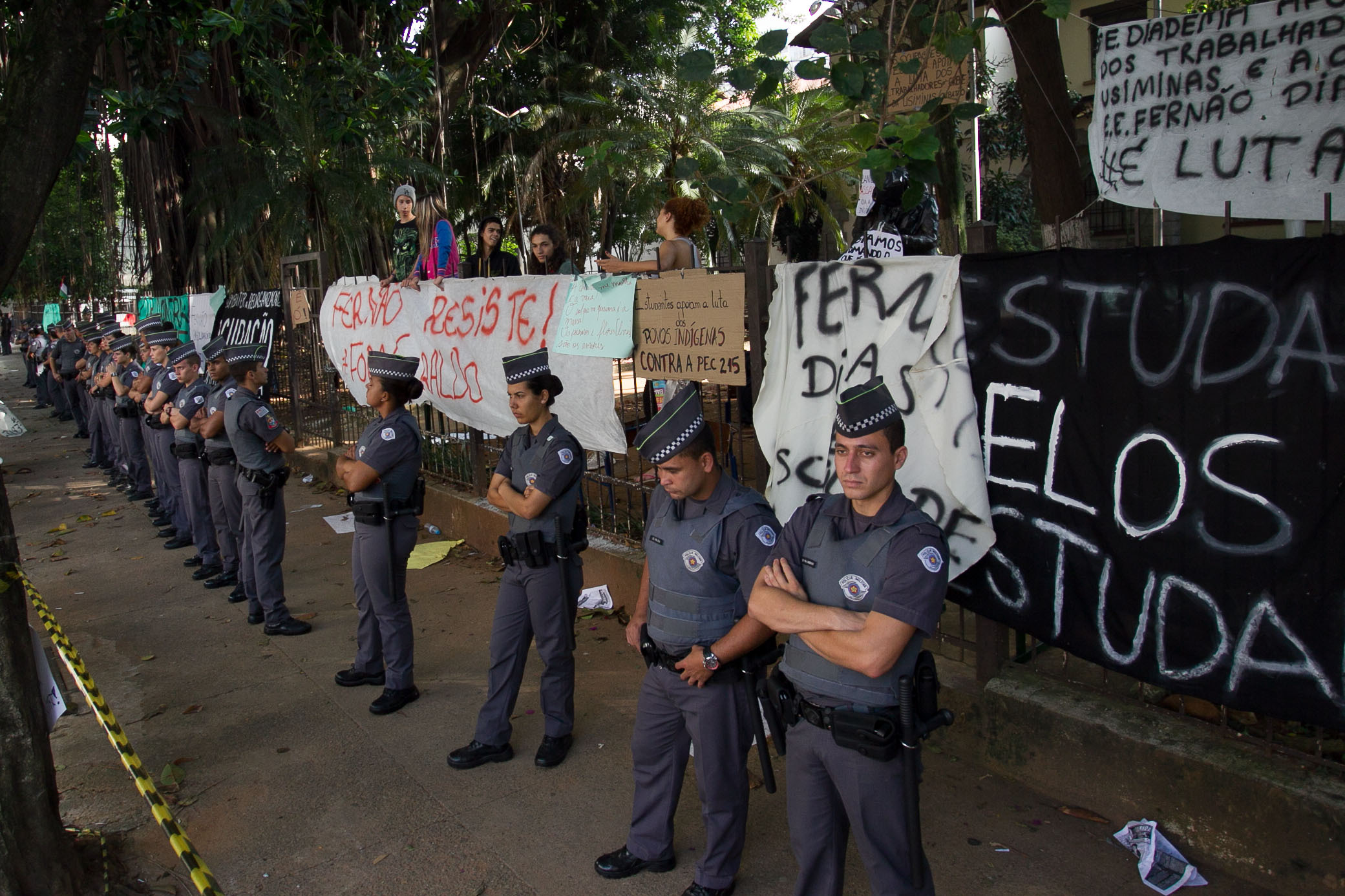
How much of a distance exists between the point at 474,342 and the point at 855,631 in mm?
5365

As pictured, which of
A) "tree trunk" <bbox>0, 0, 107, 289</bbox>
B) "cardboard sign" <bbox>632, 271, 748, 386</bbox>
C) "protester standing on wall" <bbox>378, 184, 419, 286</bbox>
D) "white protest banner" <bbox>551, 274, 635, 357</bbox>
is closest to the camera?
"tree trunk" <bbox>0, 0, 107, 289</bbox>

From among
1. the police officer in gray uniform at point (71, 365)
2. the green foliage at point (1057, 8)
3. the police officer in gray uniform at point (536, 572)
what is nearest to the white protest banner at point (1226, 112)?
the green foliage at point (1057, 8)

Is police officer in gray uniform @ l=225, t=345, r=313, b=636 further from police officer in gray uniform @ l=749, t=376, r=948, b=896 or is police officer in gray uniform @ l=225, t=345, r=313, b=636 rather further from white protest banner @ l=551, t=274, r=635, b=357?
police officer in gray uniform @ l=749, t=376, r=948, b=896

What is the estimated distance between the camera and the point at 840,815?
2932mm

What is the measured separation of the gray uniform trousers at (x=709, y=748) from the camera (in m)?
3.46

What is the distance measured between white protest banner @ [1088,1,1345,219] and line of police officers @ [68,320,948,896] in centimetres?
154

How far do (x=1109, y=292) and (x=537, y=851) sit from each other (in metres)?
2.99

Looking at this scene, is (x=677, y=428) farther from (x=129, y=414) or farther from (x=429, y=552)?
(x=129, y=414)

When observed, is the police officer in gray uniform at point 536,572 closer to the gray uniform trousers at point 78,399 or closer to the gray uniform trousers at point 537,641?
the gray uniform trousers at point 537,641

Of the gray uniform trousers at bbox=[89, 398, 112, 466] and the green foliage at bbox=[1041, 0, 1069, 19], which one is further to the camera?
the gray uniform trousers at bbox=[89, 398, 112, 466]

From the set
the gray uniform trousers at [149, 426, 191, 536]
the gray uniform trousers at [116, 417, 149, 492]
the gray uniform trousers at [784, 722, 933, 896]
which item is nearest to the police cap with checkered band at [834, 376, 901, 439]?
the gray uniform trousers at [784, 722, 933, 896]

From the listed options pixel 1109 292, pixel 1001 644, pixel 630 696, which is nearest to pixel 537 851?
pixel 630 696

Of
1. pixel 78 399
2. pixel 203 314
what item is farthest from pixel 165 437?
pixel 78 399

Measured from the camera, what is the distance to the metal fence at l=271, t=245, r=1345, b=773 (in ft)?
12.1
